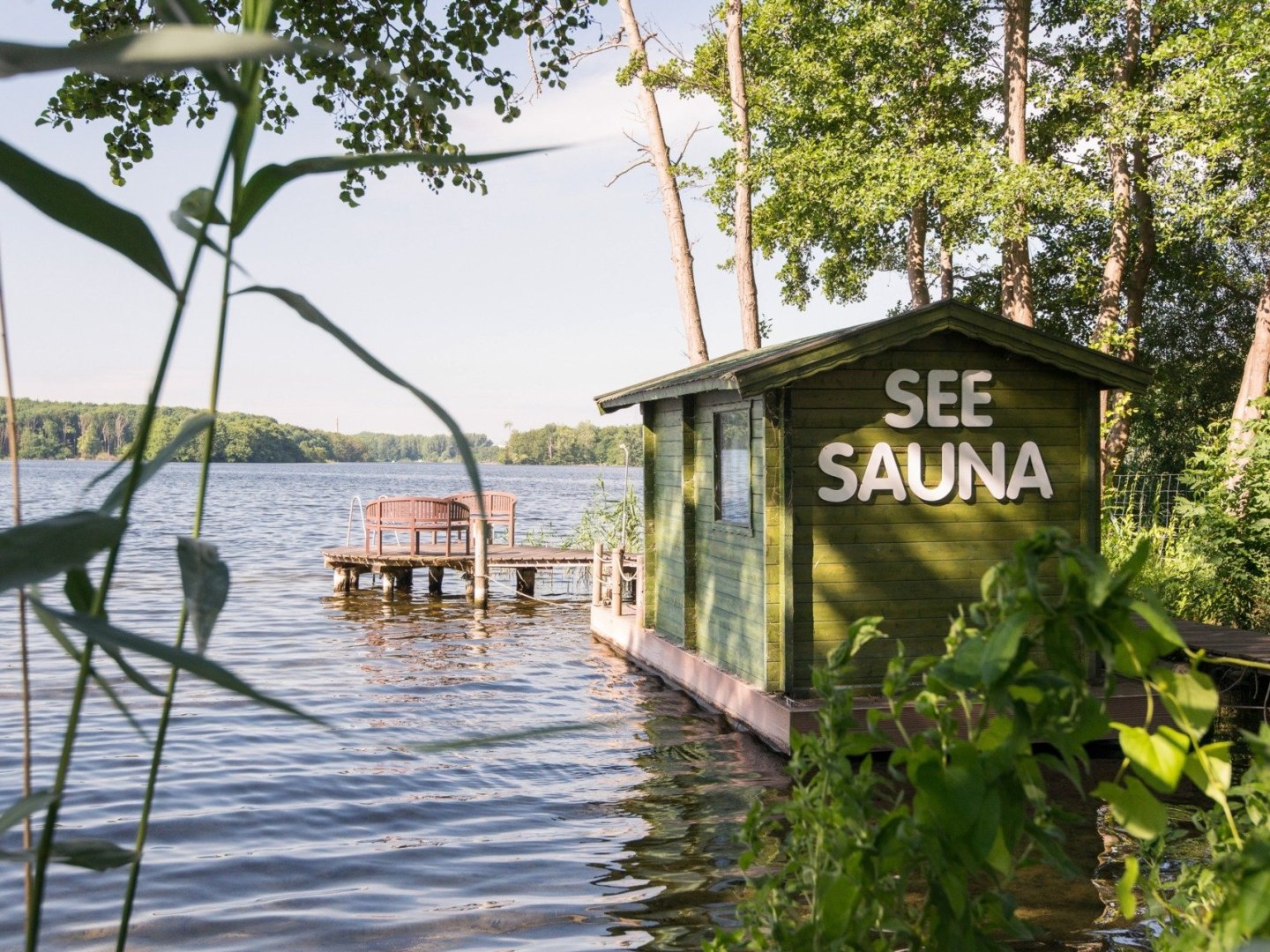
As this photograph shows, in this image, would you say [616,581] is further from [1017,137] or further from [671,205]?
[1017,137]

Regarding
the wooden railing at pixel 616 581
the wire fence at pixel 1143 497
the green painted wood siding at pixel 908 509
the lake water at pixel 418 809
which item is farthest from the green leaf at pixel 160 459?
the wire fence at pixel 1143 497

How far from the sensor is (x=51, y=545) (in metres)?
0.60

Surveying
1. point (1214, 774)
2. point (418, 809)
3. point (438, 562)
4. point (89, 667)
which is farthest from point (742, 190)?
point (89, 667)

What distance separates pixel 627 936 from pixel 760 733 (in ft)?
11.7

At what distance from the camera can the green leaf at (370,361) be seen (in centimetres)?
69

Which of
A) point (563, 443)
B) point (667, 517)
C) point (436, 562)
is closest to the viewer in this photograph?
point (667, 517)

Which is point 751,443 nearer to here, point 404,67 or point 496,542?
point 404,67

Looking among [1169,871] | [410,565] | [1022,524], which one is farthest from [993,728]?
[410,565]

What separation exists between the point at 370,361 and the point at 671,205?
61.7 feet

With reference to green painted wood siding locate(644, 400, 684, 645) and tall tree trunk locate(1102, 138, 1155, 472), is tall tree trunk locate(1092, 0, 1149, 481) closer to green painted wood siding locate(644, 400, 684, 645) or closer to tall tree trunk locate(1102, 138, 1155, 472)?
tall tree trunk locate(1102, 138, 1155, 472)

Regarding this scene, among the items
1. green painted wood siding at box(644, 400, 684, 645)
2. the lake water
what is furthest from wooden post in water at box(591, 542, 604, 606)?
green painted wood siding at box(644, 400, 684, 645)

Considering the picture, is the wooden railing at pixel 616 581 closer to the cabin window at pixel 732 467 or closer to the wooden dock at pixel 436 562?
the wooden dock at pixel 436 562

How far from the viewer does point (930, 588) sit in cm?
883

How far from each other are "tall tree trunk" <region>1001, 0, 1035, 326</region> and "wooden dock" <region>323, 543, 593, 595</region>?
24.5ft
